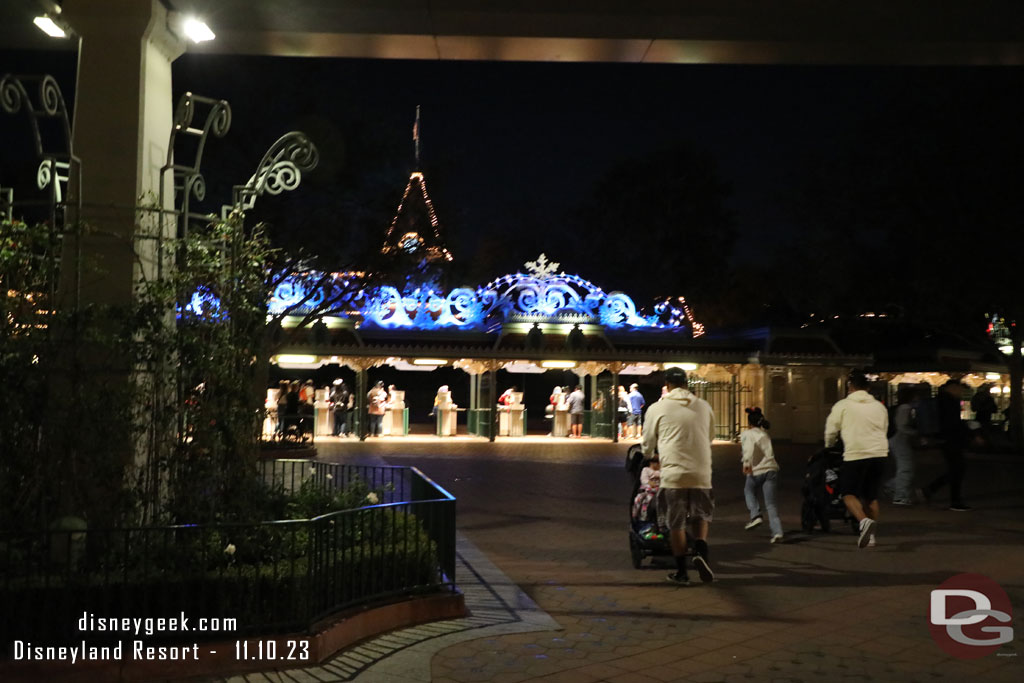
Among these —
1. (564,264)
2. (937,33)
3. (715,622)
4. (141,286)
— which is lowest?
(715,622)

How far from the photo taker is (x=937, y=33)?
9195 millimetres

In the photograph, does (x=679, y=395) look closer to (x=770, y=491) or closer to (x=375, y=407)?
(x=770, y=491)

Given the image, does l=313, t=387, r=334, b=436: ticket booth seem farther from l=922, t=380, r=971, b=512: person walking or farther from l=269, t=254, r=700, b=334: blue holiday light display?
l=922, t=380, r=971, b=512: person walking

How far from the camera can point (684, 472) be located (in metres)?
7.73

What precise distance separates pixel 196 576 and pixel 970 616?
5285mm

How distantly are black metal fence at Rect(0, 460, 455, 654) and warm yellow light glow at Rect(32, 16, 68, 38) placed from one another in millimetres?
4256

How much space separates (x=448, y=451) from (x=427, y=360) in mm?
4475

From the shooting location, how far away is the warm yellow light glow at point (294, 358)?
82.3 ft

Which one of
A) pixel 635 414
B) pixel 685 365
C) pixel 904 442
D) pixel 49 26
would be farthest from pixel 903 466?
pixel 685 365

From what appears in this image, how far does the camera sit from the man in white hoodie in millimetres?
7738

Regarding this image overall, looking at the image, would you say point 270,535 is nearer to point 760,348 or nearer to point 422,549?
point 422,549

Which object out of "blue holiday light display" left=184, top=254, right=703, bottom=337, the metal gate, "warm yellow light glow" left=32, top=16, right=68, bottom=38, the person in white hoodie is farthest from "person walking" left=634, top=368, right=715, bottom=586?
the metal gate

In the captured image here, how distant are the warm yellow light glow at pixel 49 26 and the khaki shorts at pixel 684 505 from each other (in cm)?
622

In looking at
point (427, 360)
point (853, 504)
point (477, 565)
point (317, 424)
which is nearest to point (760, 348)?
point (427, 360)
